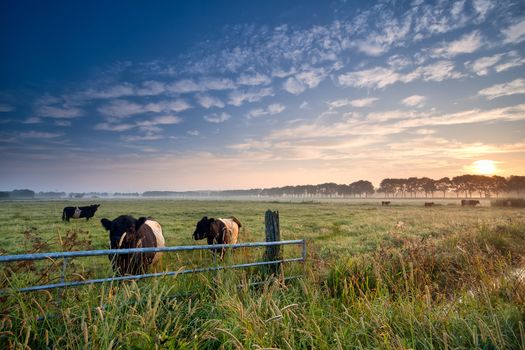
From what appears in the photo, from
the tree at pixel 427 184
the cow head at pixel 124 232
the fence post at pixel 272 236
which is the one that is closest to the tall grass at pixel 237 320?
the fence post at pixel 272 236

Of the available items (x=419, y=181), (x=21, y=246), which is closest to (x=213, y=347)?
(x=21, y=246)

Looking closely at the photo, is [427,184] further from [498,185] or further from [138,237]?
[138,237]

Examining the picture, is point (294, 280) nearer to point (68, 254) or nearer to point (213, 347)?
point (213, 347)

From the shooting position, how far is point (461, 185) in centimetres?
15950

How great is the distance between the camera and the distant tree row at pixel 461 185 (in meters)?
138

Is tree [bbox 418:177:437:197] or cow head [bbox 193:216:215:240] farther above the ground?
tree [bbox 418:177:437:197]

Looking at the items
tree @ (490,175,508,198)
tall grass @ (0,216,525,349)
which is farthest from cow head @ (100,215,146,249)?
tree @ (490,175,508,198)

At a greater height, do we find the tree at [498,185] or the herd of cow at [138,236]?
the tree at [498,185]

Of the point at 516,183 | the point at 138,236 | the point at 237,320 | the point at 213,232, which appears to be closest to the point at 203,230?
the point at 213,232

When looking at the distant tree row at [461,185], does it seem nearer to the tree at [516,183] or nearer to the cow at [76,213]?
the tree at [516,183]

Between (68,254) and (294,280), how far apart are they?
389 centimetres

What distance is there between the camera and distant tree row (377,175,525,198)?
138m

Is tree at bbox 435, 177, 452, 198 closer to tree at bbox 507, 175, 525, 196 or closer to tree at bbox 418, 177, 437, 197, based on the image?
tree at bbox 418, 177, 437, 197

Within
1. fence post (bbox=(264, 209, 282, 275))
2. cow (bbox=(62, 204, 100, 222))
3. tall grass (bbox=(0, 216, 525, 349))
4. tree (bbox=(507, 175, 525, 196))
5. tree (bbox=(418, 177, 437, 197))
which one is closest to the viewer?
tall grass (bbox=(0, 216, 525, 349))
